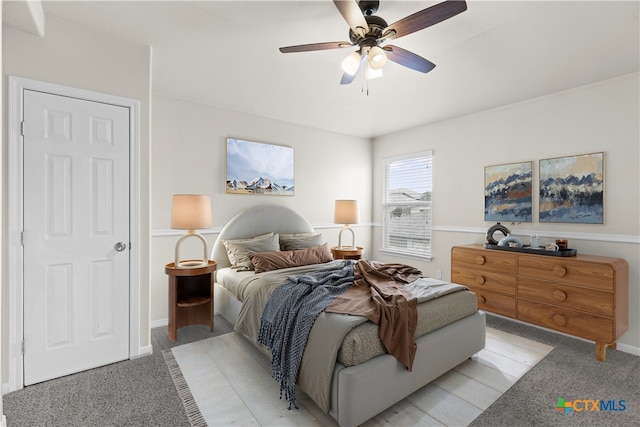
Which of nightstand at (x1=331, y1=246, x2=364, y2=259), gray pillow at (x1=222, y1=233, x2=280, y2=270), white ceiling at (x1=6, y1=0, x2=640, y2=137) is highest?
white ceiling at (x1=6, y1=0, x2=640, y2=137)

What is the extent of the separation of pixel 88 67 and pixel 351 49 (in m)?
2.11

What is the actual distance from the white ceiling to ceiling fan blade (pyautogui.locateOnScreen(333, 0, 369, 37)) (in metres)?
0.28

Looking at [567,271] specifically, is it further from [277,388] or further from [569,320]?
[277,388]

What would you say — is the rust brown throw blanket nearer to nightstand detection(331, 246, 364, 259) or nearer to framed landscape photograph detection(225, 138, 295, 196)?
nightstand detection(331, 246, 364, 259)

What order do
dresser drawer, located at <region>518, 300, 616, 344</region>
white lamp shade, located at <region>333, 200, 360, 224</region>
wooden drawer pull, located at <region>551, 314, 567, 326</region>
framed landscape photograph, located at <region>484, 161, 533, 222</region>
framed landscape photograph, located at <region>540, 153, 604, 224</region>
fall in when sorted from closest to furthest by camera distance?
dresser drawer, located at <region>518, 300, 616, 344</region> < wooden drawer pull, located at <region>551, 314, 567, 326</region> < framed landscape photograph, located at <region>540, 153, 604, 224</region> < framed landscape photograph, located at <region>484, 161, 533, 222</region> < white lamp shade, located at <region>333, 200, 360, 224</region>

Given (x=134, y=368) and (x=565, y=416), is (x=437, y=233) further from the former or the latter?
(x=134, y=368)

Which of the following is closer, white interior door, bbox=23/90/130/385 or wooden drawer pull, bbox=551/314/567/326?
white interior door, bbox=23/90/130/385

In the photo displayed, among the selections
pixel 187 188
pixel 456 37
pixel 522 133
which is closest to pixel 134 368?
pixel 187 188

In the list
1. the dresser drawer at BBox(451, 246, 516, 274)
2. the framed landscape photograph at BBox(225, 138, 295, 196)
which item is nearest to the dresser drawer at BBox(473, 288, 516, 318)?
the dresser drawer at BBox(451, 246, 516, 274)

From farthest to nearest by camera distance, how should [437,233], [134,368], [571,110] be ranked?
[437,233], [571,110], [134,368]

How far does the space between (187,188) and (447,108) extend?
3430mm

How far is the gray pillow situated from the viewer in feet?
11.3

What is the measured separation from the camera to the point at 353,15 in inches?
69.1

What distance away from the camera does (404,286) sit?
8.63 ft
